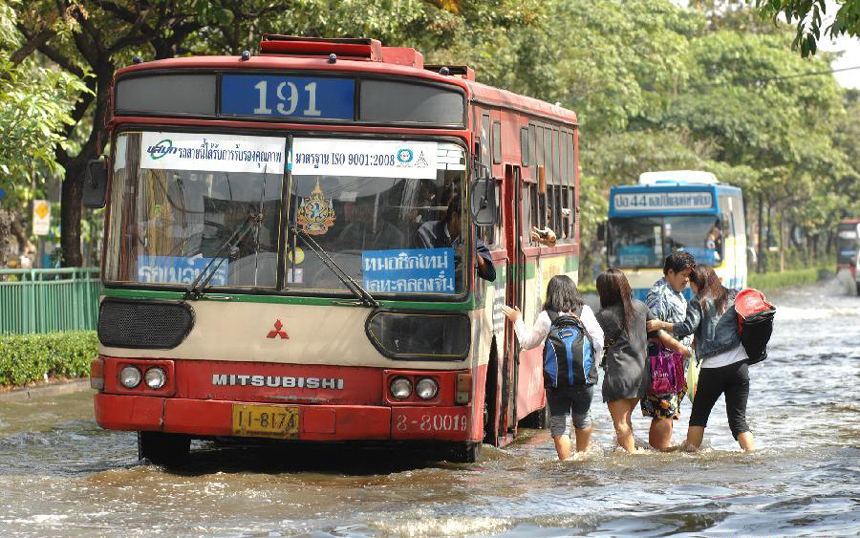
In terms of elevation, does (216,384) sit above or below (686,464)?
above

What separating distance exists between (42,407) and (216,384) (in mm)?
7228

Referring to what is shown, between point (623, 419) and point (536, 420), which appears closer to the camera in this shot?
point (623, 419)

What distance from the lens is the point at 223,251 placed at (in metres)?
10.4

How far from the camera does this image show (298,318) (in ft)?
34.1

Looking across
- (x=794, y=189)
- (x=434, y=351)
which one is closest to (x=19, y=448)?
(x=434, y=351)

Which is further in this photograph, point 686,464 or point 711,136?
point 711,136

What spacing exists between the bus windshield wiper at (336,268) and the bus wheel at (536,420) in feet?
17.6

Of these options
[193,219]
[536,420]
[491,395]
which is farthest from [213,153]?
[536,420]

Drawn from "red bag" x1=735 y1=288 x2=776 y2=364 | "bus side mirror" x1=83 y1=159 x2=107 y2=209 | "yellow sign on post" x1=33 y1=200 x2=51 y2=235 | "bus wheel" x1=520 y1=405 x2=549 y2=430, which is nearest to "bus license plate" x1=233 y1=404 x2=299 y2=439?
"bus side mirror" x1=83 y1=159 x2=107 y2=209

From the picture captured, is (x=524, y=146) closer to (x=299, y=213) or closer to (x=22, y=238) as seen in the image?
(x=299, y=213)

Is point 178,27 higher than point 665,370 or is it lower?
higher

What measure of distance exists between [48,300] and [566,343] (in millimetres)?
10407

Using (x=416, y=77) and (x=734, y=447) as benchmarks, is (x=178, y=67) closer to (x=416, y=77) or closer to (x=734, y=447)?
(x=416, y=77)

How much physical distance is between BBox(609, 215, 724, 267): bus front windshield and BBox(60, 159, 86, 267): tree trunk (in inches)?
496
